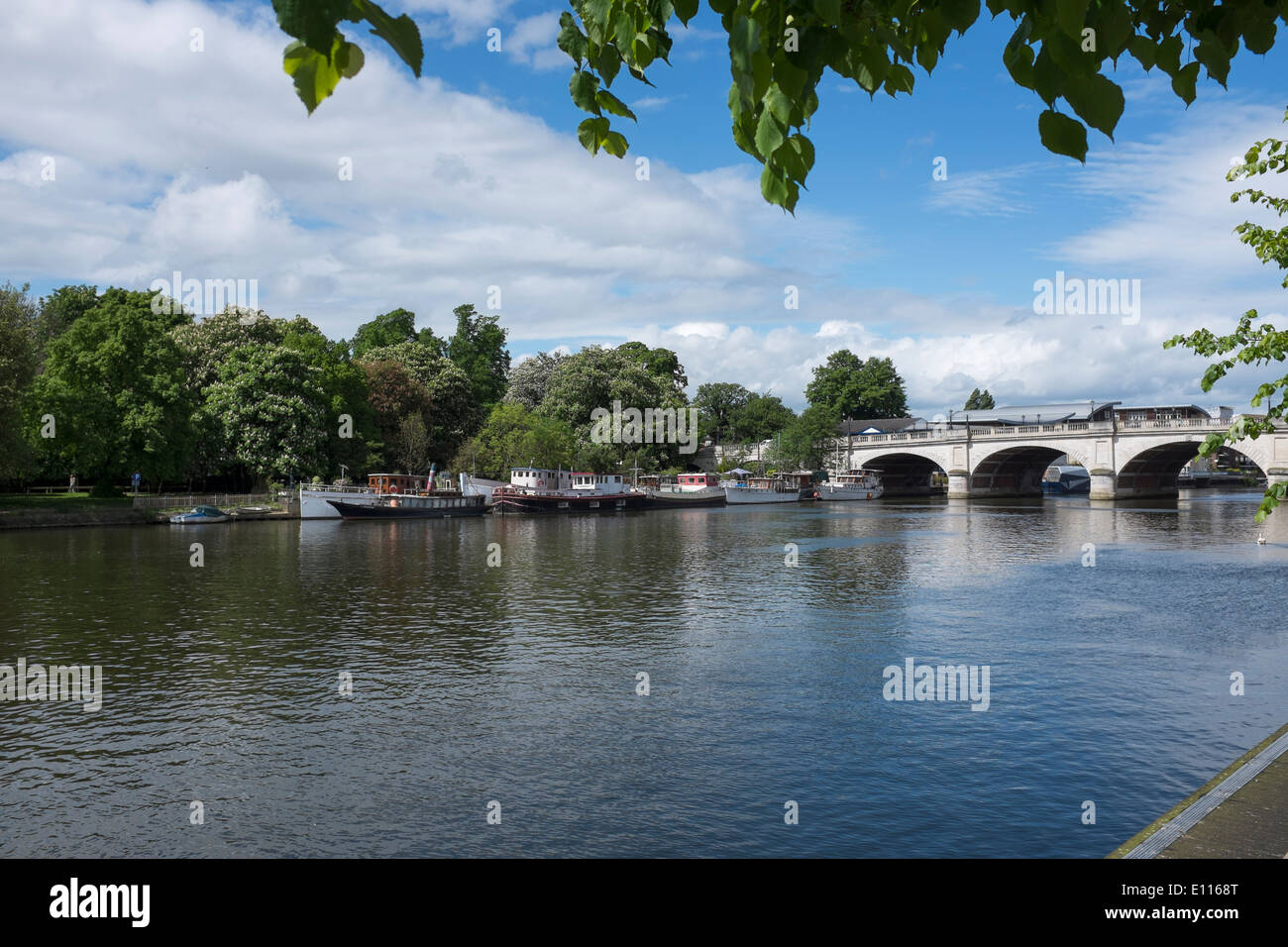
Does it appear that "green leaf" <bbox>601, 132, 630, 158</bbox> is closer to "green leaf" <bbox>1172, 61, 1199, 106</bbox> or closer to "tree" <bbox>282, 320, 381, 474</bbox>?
"green leaf" <bbox>1172, 61, 1199, 106</bbox>

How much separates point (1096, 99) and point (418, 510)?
6971 centimetres

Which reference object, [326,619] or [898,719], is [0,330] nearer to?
[326,619]

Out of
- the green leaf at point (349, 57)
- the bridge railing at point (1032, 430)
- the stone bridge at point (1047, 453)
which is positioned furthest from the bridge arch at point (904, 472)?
the green leaf at point (349, 57)

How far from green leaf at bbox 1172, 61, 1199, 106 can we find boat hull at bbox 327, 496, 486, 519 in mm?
66920

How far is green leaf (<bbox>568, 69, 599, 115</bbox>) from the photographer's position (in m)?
4.25

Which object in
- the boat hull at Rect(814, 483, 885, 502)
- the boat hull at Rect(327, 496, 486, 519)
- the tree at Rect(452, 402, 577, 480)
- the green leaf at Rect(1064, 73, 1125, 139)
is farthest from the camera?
the boat hull at Rect(814, 483, 885, 502)

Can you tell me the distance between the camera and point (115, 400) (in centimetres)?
6072

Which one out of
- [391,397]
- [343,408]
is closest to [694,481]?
[391,397]

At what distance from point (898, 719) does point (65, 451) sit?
62476 mm

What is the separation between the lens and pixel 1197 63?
352cm

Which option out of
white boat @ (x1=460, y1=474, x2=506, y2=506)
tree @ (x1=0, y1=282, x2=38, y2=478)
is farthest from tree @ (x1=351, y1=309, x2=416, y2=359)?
tree @ (x1=0, y1=282, x2=38, y2=478)

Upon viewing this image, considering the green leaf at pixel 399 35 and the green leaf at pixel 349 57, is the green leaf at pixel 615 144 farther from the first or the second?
the green leaf at pixel 399 35

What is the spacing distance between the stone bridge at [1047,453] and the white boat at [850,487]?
13.1 ft

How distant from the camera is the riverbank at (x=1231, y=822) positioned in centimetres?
687
